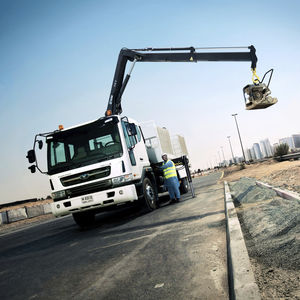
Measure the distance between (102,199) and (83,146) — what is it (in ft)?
5.42

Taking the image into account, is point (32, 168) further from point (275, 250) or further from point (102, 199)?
point (275, 250)

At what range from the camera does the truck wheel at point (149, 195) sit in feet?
27.2

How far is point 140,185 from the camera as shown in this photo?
7832 mm

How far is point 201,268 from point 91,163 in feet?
15.8

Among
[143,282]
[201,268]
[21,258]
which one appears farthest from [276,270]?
[21,258]

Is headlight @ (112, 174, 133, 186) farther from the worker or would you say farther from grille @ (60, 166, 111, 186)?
the worker

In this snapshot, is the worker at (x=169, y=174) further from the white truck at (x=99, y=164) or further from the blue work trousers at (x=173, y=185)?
the white truck at (x=99, y=164)

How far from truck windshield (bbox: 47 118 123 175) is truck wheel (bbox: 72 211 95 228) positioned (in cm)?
173

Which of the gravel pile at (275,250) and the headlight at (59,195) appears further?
the headlight at (59,195)

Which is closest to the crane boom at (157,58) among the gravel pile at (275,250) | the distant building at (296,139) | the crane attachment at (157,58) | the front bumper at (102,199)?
the crane attachment at (157,58)

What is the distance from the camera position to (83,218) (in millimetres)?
8641

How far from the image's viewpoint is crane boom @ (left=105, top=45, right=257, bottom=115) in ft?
30.2

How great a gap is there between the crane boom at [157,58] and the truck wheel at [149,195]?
2.46 meters

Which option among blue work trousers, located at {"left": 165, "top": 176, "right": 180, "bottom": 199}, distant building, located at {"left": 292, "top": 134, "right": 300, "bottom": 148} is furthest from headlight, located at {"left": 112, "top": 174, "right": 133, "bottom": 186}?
distant building, located at {"left": 292, "top": 134, "right": 300, "bottom": 148}
